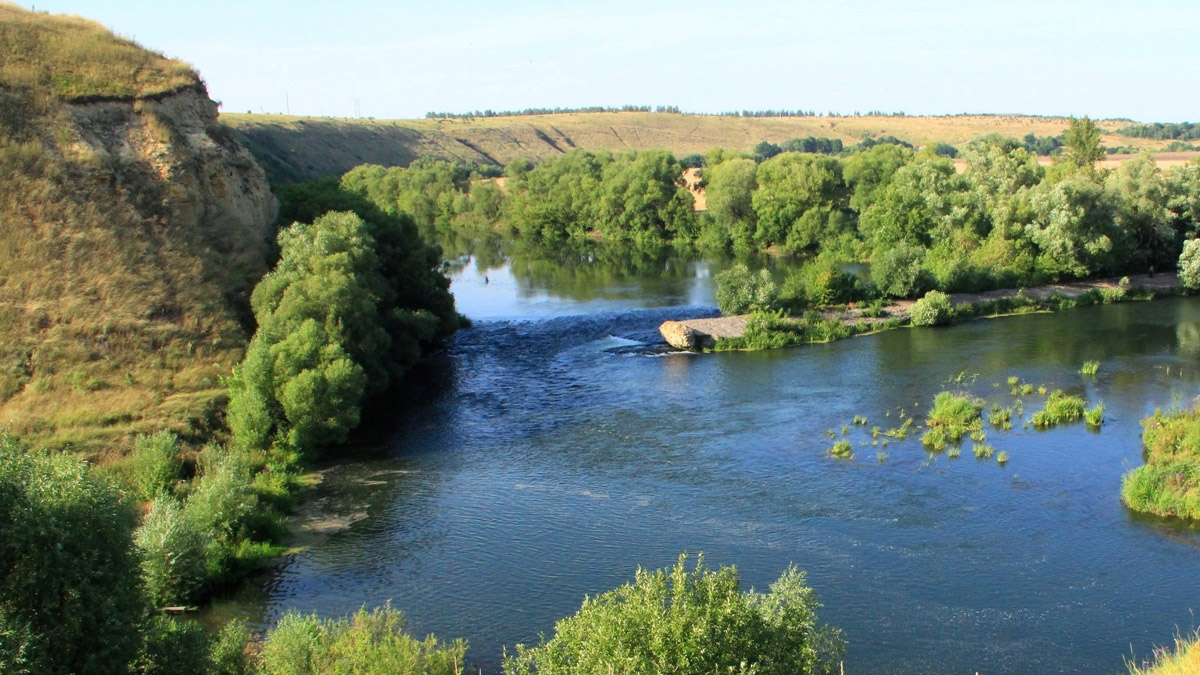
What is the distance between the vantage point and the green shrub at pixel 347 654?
13.8 metres

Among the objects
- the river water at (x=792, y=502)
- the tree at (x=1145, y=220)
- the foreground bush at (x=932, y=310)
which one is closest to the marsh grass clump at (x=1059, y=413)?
the river water at (x=792, y=502)

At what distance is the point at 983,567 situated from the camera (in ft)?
66.1

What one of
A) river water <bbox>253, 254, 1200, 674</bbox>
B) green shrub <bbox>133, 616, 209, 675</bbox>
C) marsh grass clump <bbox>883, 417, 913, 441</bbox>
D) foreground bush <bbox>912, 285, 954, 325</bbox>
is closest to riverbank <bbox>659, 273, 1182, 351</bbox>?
foreground bush <bbox>912, 285, 954, 325</bbox>

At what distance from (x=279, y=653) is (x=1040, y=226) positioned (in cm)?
4745

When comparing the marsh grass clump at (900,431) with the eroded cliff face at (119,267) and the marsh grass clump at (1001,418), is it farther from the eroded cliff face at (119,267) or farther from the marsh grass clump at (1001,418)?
the eroded cliff face at (119,267)

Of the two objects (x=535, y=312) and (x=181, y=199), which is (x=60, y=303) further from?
(x=535, y=312)

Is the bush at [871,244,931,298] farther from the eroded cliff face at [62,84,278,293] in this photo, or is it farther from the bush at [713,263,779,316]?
the eroded cliff face at [62,84,278,293]

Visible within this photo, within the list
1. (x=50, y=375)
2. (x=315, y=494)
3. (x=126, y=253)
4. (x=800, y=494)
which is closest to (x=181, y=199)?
(x=126, y=253)

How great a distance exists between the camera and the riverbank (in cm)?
4125

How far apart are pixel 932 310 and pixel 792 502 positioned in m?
22.2

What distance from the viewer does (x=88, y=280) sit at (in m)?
30.4

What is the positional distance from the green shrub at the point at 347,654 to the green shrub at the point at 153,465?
9.86 m


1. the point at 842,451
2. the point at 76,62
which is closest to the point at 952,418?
the point at 842,451

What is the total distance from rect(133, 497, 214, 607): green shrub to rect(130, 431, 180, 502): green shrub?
13.0ft
